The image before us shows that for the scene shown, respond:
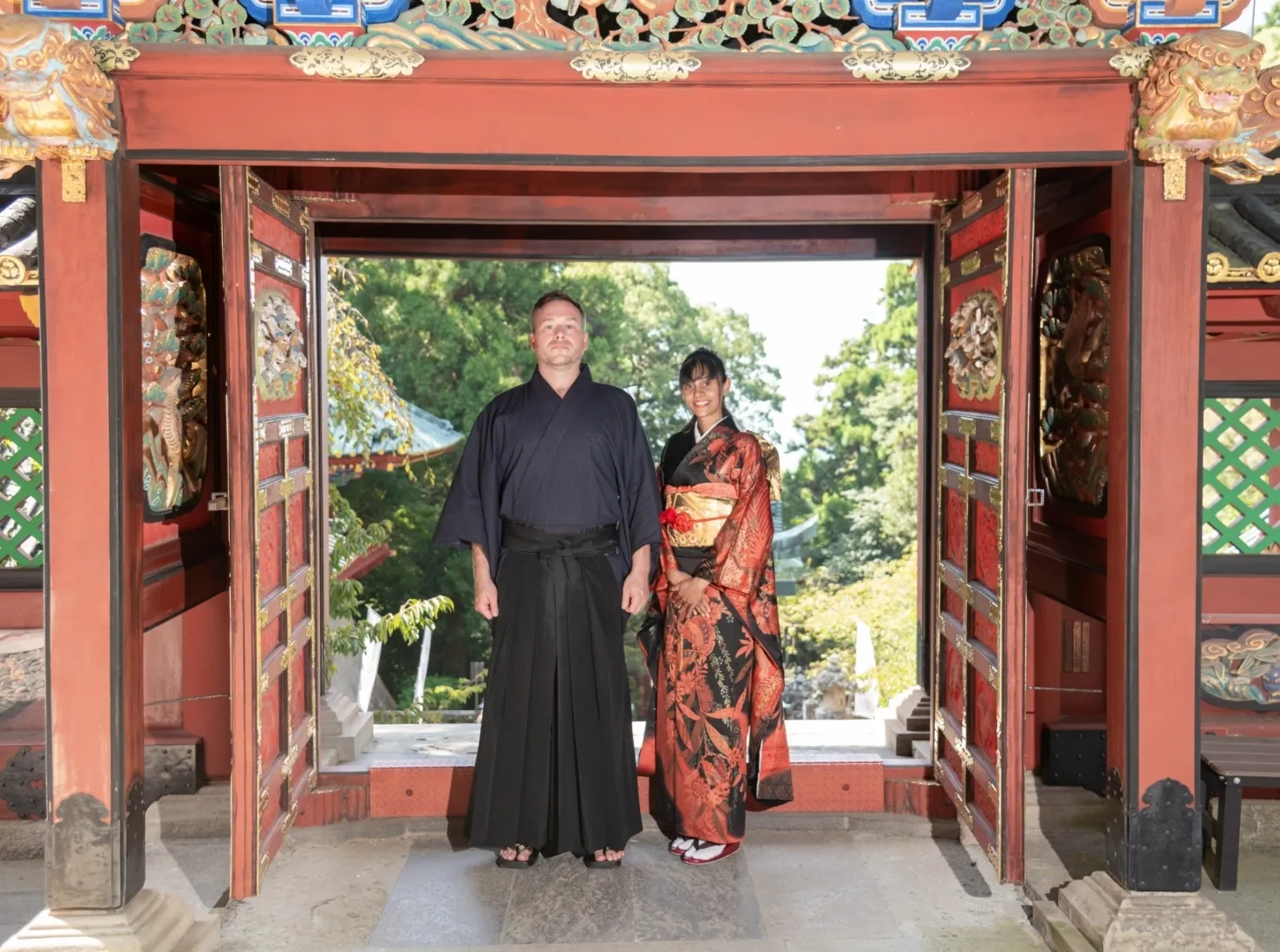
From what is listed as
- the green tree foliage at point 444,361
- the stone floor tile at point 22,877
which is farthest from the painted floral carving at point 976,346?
the green tree foliage at point 444,361

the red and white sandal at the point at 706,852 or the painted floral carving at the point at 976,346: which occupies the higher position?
the painted floral carving at the point at 976,346

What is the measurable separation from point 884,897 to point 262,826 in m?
2.23

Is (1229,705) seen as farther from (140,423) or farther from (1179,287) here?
(140,423)

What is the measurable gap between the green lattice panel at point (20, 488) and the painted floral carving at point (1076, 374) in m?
4.20

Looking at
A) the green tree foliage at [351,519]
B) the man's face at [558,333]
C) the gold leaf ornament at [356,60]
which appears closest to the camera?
the gold leaf ornament at [356,60]

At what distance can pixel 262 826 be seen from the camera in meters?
4.04

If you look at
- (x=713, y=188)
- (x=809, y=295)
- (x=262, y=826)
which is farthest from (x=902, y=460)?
(x=262, y=826)

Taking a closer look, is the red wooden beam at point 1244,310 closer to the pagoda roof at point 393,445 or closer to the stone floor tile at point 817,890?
the stone floor tile at point 817,890

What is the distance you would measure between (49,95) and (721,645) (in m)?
2.89

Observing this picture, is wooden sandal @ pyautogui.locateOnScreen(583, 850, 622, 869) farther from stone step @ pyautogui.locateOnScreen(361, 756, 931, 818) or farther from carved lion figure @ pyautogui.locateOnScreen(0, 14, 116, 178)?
carved lion figure @ pyautogui.locateOnScreen(0, 14, 116, 178)

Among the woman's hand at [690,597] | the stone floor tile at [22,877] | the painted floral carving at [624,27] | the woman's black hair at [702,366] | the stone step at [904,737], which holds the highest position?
the painted floral carving at [624,27]

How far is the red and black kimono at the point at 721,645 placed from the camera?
4.42 m

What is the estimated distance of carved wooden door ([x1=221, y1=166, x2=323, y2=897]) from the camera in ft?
12.4

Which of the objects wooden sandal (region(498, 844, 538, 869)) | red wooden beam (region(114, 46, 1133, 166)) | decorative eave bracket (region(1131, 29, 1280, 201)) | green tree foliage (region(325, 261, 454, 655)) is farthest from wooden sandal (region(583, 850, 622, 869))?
green tree foliage (region(325, 261, 454, 655))
